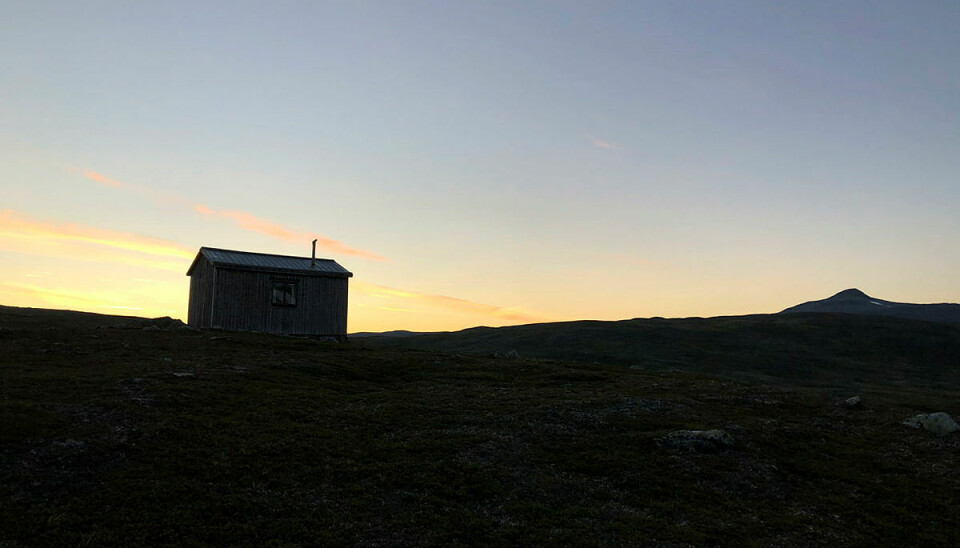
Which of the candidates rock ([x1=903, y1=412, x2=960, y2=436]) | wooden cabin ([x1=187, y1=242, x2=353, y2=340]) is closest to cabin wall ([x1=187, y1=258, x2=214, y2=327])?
wooden cabin ([x1=187, y1=242, x2=353, y2=340])

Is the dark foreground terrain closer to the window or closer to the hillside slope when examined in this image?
the window

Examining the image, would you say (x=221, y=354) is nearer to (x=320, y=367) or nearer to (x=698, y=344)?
(x=320, y=367)

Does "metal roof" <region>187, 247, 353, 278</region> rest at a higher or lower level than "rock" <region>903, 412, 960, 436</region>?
higher

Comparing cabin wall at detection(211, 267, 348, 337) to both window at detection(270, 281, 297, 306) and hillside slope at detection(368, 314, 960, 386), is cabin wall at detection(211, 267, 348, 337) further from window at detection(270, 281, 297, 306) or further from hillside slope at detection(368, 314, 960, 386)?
hillside slope at detection(368, 314, 960, 386)

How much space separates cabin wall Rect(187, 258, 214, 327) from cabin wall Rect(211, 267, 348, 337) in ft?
5.79

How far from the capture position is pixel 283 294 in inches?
2488

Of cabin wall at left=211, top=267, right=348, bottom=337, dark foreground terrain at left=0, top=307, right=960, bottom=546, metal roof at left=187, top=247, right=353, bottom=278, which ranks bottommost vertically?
dark foreground terrain at left=0, top=307, right=960, bottom=546

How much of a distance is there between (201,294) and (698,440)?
2114 inches

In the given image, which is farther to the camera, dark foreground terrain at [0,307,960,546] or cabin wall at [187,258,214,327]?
cabin wall at [187,258,214,327]

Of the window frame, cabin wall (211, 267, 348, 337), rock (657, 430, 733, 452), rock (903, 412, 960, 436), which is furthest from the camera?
the window frame

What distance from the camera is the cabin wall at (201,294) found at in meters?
61.4

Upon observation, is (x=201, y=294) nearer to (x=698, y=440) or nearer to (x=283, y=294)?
(x=283, y=294)

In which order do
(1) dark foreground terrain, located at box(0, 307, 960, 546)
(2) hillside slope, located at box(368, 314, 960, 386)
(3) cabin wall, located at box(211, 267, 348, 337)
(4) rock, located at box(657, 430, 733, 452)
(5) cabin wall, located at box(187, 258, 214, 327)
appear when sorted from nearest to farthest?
1. (1) dark foreground terrain, located at box(0, 307, 960, 546)
2. (4) rock, located at box(657, 430, 733, 452)
3. (3) cabin wall, located at box(211, 267, 348, 337)
4. (5) cabin wall, located at box(187, 258, 214, 327)
5. (2) hillside slope, located at box(368, 314, 960, 386)

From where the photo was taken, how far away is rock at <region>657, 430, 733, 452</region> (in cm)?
2820
